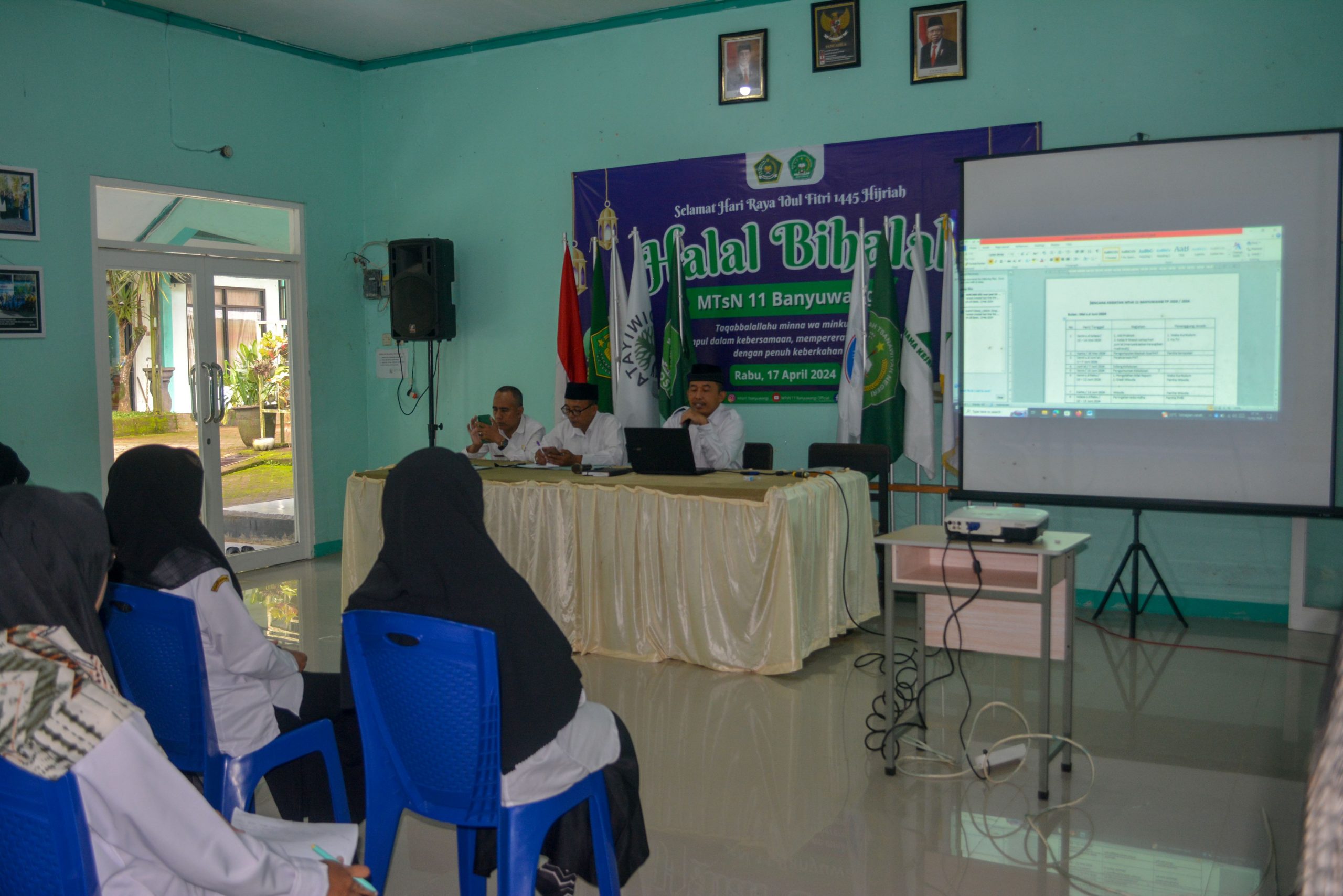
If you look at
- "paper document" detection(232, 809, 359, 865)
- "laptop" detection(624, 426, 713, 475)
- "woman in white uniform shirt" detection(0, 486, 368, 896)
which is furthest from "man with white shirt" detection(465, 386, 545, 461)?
"woman in white uniform shirt" detection(0, 486, 368, 896)

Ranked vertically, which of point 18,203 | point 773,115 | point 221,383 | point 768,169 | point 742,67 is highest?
point 742,67

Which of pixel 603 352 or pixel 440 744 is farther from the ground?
pixel 603 352

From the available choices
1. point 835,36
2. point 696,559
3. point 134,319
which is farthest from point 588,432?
point 134,319

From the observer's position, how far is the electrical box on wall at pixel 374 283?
7469 mm

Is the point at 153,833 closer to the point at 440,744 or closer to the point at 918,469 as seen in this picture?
the point at 440,744

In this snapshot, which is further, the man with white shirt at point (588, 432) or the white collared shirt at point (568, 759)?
the man with white shirt at point (588, 432)

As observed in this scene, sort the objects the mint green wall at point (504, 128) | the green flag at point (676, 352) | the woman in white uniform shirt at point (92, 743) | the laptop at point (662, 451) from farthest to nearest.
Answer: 1. the green flag at point (676, 352)
2. the mint green wall at point (504, 128)
3. the laptop at point (662, 451)
4. the woman in white uniform shirt at point (92, 743)

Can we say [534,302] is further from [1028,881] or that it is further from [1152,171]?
[1028,881]

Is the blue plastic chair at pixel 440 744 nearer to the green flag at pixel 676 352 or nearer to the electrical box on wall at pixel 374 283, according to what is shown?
the green flag at pixel 676 352

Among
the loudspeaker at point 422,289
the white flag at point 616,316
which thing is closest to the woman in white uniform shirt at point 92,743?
the white flag at point 616,316

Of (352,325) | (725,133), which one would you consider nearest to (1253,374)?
(725,133)

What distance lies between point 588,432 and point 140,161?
3.16 meters

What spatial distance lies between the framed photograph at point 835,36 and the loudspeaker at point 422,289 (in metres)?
2.79

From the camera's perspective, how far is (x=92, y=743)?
47.5 inches
